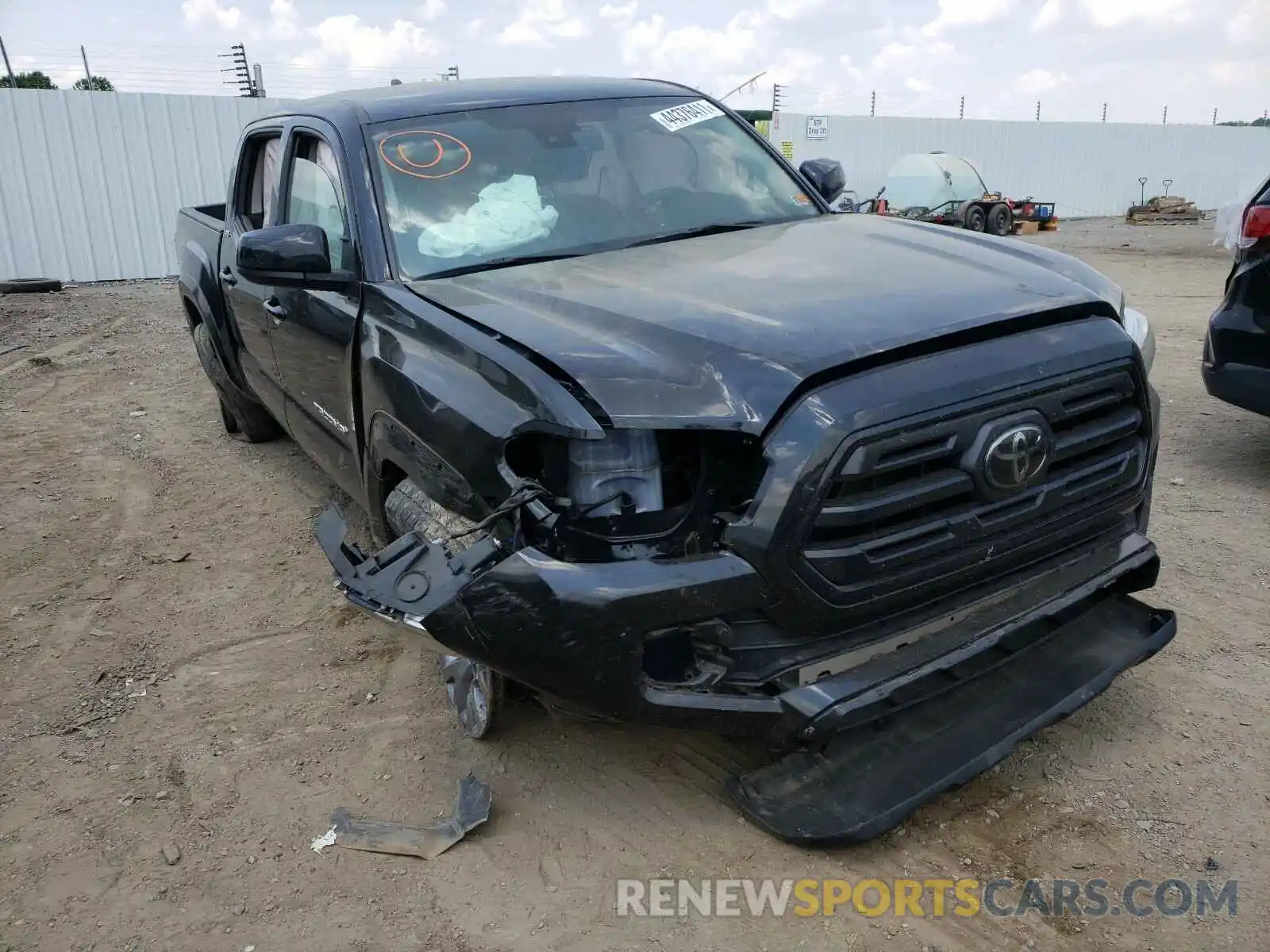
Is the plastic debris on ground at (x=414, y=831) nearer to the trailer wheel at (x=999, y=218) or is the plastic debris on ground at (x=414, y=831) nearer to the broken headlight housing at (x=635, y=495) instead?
the broken headlight housing at (x=635, y=495)

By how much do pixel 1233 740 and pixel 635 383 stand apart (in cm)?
207

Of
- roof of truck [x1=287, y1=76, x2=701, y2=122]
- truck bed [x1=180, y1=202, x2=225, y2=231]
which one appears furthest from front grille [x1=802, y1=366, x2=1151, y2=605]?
truck bed [x1=180, y1=202, x2=225, y2=231]

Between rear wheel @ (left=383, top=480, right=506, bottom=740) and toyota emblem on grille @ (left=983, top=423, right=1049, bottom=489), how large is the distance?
1.38m

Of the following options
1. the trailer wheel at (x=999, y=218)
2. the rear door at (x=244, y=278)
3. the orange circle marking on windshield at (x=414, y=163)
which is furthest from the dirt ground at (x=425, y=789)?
the trailer wheel at (x=999, y=218)

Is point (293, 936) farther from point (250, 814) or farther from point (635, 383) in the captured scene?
point (635, 383)

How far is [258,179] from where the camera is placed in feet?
15.2

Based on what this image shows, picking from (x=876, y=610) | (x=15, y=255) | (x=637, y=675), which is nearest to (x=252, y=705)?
(x=637, y=675)

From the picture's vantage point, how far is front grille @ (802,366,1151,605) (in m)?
2.18

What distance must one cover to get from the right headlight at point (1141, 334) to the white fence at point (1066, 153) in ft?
67.9

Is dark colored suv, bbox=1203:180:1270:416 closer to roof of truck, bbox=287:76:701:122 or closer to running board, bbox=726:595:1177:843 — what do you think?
running board, bbox=726:595:1177:843

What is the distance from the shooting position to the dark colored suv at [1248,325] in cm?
440

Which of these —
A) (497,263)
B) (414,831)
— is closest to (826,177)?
(497,263)

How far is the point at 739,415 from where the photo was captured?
217 cm
